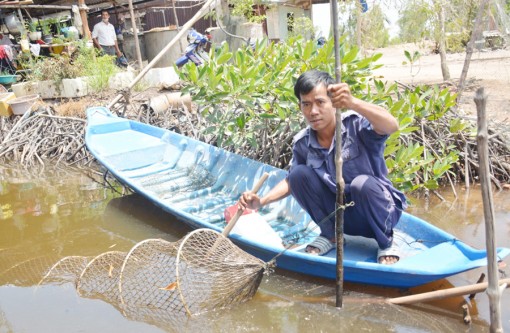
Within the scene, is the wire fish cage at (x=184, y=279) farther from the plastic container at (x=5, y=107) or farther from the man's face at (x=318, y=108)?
Answer: the plastic container at (x=5, y=107)

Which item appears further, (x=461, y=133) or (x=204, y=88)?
(x=461, y=133)

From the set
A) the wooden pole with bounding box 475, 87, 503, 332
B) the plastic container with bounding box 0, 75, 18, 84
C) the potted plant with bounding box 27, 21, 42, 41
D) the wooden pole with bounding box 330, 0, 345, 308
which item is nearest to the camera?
the wooden pole with bounding box 475, 87, 503, 332

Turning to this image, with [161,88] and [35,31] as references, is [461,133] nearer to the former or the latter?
[161,88]

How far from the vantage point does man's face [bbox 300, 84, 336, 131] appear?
2.78 meters

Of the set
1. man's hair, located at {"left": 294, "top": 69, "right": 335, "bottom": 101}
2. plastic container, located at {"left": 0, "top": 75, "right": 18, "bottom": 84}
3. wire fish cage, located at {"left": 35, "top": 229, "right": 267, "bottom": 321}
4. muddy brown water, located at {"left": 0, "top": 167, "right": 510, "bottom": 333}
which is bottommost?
muddy brown water, located at {"left": 0, "top": 167, "right": 510, "bottom": 333}

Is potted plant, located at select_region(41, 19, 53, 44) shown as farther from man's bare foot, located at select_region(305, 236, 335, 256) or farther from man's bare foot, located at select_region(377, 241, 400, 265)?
man's bare foot, located at select_region(377, 241, 400, 265)

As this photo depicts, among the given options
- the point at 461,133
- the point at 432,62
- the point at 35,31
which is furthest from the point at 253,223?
the point at 432,62

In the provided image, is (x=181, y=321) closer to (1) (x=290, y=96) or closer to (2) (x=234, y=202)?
(2) (x=234, y=202)

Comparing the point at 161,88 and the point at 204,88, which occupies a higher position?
the point at 204,88

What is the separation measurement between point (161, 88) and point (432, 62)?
944 cm

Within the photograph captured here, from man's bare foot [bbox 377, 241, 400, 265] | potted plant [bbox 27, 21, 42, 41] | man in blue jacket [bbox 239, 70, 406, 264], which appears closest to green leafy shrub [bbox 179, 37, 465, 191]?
man in blue jacket [bbox 239, 70, 406, 264]

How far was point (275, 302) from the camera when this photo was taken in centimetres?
303

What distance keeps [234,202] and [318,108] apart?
A: 1826 millimetres

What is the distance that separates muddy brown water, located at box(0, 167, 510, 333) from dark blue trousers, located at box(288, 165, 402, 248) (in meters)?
0.36
